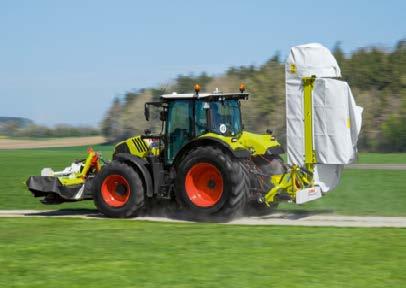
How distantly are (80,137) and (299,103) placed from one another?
194 ft

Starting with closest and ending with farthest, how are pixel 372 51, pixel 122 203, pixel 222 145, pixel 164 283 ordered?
pixel 164 283 → pixel 222 145 → pixel 122 203 → pixel 372 51

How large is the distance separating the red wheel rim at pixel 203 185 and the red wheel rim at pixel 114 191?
1280 millimetres

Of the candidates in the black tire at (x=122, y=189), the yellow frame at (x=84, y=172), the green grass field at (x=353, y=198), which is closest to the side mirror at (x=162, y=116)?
the black tire at (x=122, y=189)

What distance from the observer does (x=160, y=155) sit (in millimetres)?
13125

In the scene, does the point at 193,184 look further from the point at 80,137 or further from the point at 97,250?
the point at 80,137

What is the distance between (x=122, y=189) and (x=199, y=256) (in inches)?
200

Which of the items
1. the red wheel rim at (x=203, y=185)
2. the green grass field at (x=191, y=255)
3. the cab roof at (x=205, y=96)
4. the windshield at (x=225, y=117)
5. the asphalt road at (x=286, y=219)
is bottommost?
the asphalt road at (x=286, y=219)

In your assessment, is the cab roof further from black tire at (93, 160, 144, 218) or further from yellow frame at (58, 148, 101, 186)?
yellow frame at (58, 148, 101, 186)

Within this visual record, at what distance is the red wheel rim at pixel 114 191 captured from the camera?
43.1ft

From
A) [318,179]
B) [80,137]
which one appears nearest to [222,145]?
[318,179]

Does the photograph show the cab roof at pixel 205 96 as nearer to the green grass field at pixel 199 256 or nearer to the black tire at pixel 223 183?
the black tire at pixel 223 183

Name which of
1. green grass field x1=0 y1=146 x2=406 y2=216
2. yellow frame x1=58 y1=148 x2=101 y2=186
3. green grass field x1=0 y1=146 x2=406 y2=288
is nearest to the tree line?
green grass field x1=0 y1=146 x2=406 y2=216

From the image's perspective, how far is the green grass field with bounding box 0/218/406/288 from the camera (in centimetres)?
705

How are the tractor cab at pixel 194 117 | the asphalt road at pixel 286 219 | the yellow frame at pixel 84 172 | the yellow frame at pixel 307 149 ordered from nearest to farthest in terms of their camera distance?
the asphalt road at pixel 286 219, the yellow frame at pixel 307 149, the tractor cab at pixel 194 117, the yellow frame at pixel 84 172
